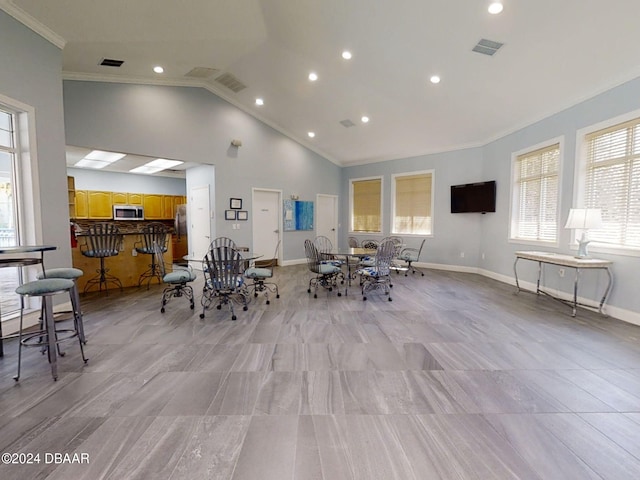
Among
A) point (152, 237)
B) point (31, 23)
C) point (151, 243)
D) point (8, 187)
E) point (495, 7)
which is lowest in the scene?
point (151, 243)

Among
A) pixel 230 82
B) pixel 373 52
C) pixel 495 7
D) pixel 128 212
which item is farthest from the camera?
pixel 128 212

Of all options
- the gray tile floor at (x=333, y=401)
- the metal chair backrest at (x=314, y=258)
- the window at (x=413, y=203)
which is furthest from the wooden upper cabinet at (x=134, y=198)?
the window at (x=413, y=203)

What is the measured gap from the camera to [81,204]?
8.21m

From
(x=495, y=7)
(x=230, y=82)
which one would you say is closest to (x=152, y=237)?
(x=230, y=82)

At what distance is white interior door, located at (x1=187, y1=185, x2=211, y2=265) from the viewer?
7.07 m

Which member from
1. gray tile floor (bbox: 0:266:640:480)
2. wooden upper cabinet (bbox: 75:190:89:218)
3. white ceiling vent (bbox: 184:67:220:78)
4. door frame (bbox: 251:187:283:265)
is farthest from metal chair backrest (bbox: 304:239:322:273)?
wooden upper cabinet (bbox: 75:190:89:218)

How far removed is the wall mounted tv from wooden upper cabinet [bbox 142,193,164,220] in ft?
28.3

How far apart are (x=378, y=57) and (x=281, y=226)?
4597 millimetres

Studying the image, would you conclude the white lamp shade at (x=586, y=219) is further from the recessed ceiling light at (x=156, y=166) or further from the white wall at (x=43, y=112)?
the recessed ceiling light at (x=156, y=166)

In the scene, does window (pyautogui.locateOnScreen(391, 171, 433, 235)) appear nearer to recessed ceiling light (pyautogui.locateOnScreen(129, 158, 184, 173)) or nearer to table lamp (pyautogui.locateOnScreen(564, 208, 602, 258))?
table lamp (pyautogui.locateOnScreen(564, 208, 602, 258))

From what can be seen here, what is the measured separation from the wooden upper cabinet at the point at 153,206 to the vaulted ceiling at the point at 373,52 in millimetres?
4498

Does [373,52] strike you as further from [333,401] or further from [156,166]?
[156,166]

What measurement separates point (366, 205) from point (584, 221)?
5.61 m

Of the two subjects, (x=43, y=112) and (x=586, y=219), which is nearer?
(x=43, y=112)
